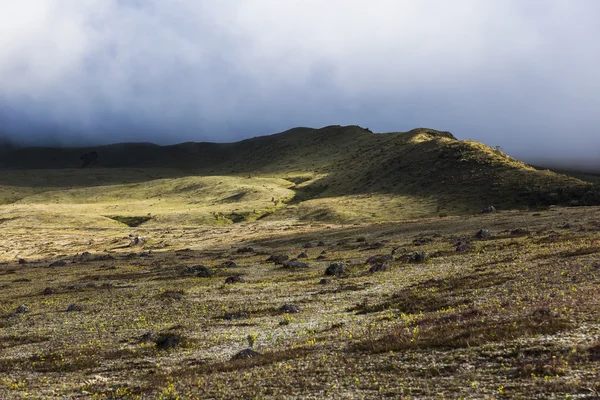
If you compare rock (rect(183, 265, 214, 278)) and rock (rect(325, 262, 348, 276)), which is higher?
rock (rect(325, 262, 348, 276))

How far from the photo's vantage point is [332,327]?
2786 centimetres

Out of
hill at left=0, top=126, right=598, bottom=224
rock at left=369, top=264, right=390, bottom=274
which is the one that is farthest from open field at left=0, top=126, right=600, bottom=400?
hill at left=0, top=126, right=598, bottom=224

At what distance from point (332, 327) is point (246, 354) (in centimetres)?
614

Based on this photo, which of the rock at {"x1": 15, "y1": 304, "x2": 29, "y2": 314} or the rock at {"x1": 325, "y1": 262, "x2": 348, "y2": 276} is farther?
the rock at {"x1": 325, "y1": 262, "x2": 348, "y2": 276}

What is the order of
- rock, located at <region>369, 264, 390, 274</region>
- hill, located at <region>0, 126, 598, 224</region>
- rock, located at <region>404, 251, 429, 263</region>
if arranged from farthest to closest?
hill, located at <region>0, 126, 598, 224</region>
rock, located at <region>404, 251, 429, 263</region>
rock, located at <region>369, 264, 390, 274</region>

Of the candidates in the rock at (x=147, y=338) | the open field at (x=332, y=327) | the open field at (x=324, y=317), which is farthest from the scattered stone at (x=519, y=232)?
the rock at (x=147, y=338)

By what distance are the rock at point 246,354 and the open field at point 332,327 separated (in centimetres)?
65

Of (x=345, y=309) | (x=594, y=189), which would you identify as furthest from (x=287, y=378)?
(x=594, y=189)

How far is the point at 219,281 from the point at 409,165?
117 metres

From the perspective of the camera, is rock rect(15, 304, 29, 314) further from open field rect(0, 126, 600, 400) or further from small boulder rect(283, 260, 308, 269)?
small boulder rect(283, 260, 308, 269)

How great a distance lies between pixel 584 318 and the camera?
67.5 ft

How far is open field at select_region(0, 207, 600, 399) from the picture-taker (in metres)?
17.6

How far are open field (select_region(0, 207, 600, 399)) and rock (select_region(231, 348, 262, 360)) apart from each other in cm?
65

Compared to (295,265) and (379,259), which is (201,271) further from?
(379,259)
